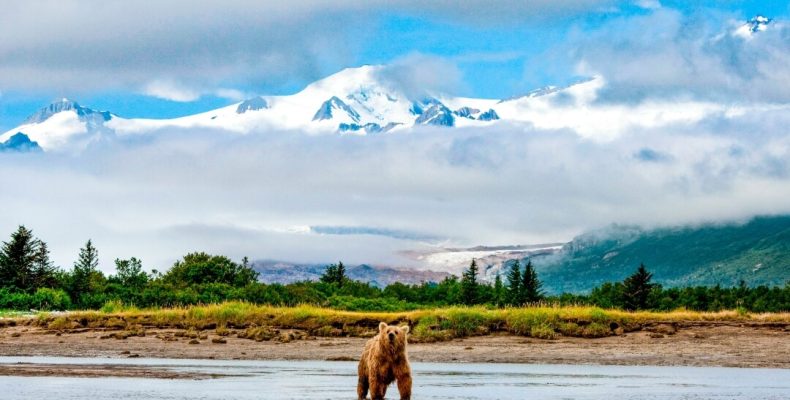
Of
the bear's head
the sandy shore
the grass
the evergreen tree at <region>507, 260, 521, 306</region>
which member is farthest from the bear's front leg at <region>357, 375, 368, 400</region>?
the evergreen tree at <region>507, 260, 521, 306</region>

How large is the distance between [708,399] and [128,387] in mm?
15674

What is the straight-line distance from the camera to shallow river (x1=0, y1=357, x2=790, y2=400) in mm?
30125

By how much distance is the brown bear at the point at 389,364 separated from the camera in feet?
88.8

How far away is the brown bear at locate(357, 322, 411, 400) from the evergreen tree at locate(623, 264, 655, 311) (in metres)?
85.6

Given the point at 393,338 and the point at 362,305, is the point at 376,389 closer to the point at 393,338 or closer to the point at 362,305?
the point at 393,338

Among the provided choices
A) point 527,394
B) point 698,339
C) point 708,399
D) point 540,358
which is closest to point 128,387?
point 527,394

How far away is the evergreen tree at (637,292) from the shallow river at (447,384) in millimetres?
65953

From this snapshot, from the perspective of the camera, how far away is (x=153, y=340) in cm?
5741

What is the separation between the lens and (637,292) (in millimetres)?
113625

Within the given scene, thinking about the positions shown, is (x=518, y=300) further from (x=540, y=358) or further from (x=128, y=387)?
(x=128, y=387)

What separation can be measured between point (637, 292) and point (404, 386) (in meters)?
89.8

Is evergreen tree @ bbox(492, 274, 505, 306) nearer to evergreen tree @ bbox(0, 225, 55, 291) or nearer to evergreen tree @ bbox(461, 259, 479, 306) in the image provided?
evergreen tree @ bbox(461, 259, 479, 306)

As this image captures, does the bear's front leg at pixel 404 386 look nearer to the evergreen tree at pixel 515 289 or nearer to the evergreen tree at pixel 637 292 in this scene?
the evergreen tree at pixel 637 292

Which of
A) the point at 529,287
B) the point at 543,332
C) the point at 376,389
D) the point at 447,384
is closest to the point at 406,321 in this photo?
the point at 543,332
